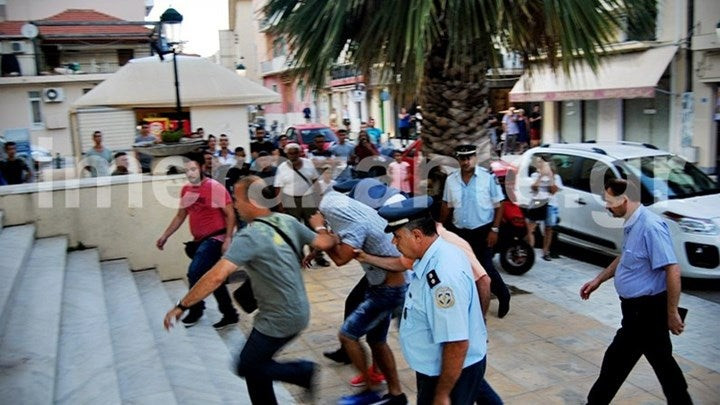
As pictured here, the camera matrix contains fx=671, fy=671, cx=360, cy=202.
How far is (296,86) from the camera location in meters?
7.58

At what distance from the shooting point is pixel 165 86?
11.3m

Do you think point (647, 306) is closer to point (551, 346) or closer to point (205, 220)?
point (551, 346)

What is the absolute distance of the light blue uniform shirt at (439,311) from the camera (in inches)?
120

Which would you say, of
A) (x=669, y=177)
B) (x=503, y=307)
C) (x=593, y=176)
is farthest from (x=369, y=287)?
(x=669, y=177)

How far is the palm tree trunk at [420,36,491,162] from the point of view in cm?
746

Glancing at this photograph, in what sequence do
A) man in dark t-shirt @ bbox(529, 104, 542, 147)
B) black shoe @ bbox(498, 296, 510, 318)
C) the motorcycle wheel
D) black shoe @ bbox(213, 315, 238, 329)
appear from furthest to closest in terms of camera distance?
man in dark t-shirt @ bbox(529, 104, 542, 147) → the motorcycle wheel → black shoe @ bbox(498, 296, 510, 318) → black shoe @ bbox(213, 315, 238, 329)

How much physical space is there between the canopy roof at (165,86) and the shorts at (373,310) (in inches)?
297

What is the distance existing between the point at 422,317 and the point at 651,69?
56.8 feet

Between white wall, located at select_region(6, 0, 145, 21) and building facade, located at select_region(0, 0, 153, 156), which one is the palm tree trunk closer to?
building facade, located at select_region(0, 0, 153, 156)

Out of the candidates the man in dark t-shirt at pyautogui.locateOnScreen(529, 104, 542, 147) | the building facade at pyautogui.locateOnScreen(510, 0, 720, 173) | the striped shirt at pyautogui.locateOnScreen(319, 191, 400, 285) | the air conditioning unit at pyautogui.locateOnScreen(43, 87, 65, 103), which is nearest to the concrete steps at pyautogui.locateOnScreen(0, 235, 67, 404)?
the striped shirt at pyautogui.locateOnScreen(319, 191, 400, 285)

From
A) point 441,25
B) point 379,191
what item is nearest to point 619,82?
point 441,25

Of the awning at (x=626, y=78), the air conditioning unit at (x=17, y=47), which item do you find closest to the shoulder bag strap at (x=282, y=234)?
the awning at (x=626, y=78)

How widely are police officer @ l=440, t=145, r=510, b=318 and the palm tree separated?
0.94m

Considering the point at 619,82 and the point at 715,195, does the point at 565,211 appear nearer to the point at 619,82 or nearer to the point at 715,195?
the point at 715,195
